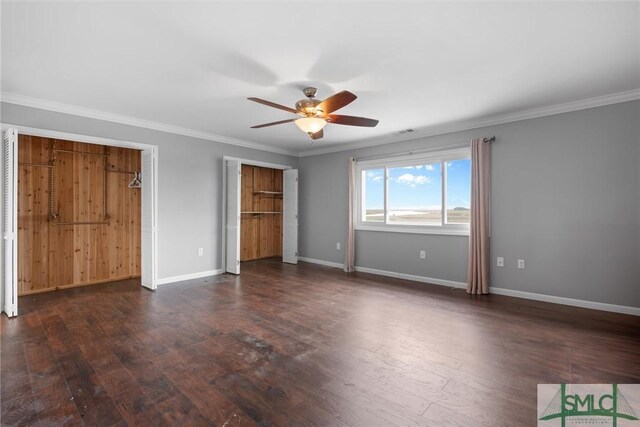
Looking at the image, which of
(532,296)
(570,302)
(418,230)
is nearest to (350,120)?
(418,230)

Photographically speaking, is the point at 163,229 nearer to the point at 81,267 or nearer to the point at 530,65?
the point at 81,267

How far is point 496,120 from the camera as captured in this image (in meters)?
4.22

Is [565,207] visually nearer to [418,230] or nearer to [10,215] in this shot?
[418,230]

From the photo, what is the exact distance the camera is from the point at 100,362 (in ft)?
7.80

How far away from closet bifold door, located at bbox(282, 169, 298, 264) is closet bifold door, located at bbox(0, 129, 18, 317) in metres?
4.33

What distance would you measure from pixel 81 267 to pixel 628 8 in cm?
669

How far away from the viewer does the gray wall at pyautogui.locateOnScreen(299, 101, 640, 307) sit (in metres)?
3.43

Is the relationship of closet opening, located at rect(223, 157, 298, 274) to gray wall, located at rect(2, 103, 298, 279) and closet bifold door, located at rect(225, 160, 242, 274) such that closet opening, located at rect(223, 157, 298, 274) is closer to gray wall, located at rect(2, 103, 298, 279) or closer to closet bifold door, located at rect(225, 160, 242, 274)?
closet bifold door, located at rect(225, 160, 242, 274)

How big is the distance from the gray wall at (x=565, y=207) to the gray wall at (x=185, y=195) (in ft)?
12.4

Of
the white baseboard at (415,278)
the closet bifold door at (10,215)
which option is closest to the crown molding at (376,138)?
the closet bifold door at (10,215)

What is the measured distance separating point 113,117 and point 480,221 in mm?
5371

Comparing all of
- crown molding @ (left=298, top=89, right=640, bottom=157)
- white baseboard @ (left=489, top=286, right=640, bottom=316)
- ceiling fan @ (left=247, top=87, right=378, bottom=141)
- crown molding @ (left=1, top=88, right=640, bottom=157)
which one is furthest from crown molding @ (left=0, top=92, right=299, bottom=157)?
white baseboard @ (left=489, top=286, right=640, bottom=316)

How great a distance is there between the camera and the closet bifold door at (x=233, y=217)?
17.7ft

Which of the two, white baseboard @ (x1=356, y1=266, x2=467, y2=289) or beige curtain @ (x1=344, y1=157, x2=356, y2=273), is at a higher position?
beige curtain @ (x1=344, y1=157, x2=356, y2=273)
